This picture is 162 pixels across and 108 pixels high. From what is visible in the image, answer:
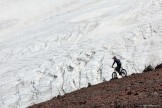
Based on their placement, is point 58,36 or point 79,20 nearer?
point 58,36

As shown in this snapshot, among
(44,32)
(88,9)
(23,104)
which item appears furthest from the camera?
(88,9)

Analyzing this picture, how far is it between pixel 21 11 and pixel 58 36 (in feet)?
60.8

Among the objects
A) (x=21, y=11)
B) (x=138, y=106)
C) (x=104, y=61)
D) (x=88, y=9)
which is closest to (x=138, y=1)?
(x=88, y=9)

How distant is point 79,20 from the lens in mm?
41031

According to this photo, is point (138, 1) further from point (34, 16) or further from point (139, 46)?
point (34, 16)

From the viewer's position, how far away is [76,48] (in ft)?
107

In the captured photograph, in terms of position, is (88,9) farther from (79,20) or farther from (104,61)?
(104,61)

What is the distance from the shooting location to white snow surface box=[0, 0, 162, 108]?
27.6 m

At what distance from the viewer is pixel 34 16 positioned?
52281mm

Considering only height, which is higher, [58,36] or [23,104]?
[58,36]

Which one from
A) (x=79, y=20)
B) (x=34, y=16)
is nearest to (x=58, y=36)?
(x=79, y=20)

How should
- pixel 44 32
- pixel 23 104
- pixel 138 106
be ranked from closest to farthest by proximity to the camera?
pixel 138 106 → pixel 23 104 → pixel 44 32

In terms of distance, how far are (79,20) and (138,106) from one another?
3053cm

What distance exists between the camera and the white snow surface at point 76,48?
27.6 metres
